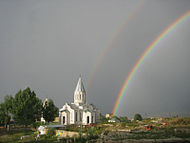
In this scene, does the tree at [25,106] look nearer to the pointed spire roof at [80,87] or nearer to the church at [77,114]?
the church at [77,114]

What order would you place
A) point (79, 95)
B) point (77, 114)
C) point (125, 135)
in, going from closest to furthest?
point (125, 135), point (77, 114), point (79, 95)

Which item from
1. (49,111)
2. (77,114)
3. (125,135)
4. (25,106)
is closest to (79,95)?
(77,114)

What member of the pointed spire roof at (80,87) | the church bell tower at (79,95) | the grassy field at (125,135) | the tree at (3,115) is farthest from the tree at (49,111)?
the grassy field at (125,135)

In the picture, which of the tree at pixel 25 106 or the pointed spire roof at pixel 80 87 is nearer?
the tree at pixel 25 106

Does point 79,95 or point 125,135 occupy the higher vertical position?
point 79,95

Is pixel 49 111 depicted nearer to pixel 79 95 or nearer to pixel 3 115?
pixel 3 115

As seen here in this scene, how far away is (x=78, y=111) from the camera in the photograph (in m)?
59.0

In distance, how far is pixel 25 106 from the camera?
39.9m

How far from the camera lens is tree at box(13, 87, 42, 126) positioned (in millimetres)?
39156

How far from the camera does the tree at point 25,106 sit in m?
39.2

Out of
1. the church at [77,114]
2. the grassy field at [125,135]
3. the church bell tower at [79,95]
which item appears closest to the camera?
the grassy field at [125,135]

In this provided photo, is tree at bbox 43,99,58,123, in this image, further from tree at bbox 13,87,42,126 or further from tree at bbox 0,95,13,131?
tree at bbox 0,95,13,131

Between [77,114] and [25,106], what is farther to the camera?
[77,114]

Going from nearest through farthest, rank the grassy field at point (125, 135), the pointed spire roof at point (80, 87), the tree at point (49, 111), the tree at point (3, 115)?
the grassy field at point (125, 135)
the tree at point (3, 115)
the tree at point (49, 111)
the pointed spire roof at point (80, 87)
